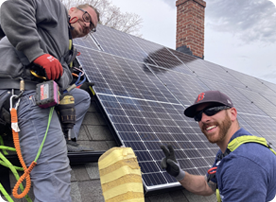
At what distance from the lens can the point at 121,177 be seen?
4.70 ft

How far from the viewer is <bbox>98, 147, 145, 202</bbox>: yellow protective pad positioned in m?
1.40

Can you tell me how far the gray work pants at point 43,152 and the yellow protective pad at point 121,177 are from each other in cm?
76

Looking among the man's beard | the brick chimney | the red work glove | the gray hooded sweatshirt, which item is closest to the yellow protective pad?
the red work glove

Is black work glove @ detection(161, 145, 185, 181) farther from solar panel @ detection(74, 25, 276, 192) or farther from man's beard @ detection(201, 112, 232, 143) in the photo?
man's beard @ detection(201, 112, 232, 143)

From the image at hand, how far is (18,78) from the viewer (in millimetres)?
2312

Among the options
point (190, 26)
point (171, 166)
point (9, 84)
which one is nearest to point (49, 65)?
point (9, 84)

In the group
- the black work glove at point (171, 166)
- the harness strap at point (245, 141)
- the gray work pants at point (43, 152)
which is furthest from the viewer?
the black work glove at point (171, 166)

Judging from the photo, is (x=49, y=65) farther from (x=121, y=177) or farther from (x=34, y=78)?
(x=121, y=177)

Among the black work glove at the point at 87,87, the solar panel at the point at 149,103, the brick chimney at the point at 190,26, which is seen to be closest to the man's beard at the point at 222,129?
the solar panel at the point at 149,103

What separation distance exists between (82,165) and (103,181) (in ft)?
5.87

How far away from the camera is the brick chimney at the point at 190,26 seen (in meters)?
13.7

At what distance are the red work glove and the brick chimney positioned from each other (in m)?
11.6

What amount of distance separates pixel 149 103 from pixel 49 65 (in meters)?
2.75

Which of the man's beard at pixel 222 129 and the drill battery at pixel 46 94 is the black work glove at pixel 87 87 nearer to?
the drill battery at pixel 46 94
